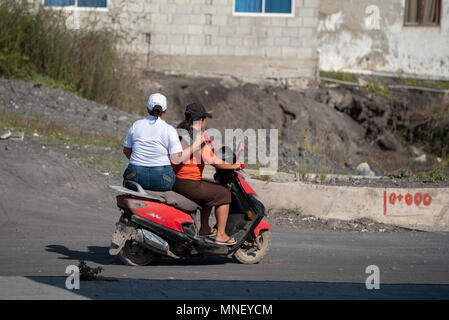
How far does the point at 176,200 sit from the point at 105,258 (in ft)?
4.00

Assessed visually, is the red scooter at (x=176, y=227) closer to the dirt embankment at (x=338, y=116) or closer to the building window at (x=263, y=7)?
the dirt embankment at (x=338, y=116)

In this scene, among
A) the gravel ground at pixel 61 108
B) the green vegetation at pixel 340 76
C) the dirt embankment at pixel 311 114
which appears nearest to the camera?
the gravel ground at pixel 61 108

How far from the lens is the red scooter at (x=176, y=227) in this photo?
7.29 m

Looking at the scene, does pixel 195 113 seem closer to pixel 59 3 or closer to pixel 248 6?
pixel 248 6

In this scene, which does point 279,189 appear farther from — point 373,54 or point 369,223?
point 373,54

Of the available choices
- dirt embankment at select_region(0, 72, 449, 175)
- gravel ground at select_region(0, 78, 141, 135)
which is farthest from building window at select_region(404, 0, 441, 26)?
gravel ground at select_region(0, 78, 141, 135)

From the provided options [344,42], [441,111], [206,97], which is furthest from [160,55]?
[441,111]

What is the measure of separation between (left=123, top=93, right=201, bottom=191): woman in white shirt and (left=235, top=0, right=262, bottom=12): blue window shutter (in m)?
18.0

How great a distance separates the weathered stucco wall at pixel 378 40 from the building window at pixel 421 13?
0.87ft

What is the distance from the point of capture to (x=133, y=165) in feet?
24.6

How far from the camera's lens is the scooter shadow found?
25.9 ft

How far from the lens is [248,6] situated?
2488cm

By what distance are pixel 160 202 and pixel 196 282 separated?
1101 mm

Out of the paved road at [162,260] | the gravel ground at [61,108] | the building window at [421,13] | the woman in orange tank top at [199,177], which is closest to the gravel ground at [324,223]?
the paved road at [162,260]
